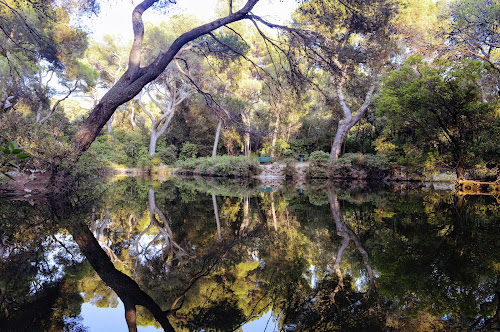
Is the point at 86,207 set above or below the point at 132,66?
below

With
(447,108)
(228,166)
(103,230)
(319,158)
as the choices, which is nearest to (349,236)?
(103,230)

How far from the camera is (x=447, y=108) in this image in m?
11.7

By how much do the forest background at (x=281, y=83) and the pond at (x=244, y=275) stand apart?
3.55 feet

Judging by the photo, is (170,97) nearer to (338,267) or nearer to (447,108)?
(447,108)

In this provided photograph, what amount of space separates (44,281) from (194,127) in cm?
2582

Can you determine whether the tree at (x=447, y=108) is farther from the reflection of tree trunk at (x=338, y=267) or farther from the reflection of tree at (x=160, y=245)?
the reflection of tree at (x=160, y=245)

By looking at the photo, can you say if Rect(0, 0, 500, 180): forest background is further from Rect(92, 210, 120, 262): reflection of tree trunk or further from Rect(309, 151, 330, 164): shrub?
Rect(92, 210, 120, 262): reflection of tree trunk

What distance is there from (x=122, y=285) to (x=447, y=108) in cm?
1322

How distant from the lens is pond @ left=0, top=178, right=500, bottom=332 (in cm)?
200

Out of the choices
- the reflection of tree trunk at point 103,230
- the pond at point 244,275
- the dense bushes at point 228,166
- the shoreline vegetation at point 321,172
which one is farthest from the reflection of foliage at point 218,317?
the dense bushes at point 228,166

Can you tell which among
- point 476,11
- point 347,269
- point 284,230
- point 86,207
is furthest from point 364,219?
point 476,11

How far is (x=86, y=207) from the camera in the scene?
6.27m

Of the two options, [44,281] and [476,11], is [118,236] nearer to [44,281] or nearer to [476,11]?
[44,281]

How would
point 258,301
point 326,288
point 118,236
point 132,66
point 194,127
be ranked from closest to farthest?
point 258,301, point 326,288, point 118,236, point 132,66, point 194,127
